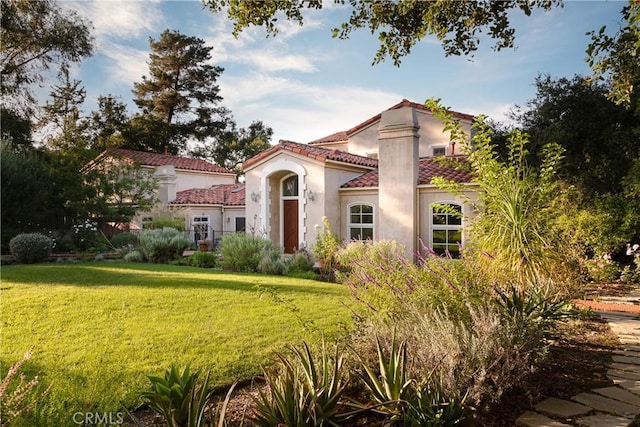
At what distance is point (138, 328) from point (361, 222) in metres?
11.7

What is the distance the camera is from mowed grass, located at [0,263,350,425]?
4168 mm

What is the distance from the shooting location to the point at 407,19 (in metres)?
7.07

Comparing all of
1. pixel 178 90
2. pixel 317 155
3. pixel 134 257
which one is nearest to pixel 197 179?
pixel 134 257

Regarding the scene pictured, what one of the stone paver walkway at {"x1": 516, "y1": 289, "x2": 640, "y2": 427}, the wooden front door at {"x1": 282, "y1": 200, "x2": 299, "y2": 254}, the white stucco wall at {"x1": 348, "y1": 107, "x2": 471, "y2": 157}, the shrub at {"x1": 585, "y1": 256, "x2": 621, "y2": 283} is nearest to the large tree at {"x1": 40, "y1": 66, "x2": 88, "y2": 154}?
the wooden front door at {"x1": 282, "y1": 200, "x2": 299, "y2": 254}

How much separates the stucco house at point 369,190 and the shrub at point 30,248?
8.10 metres

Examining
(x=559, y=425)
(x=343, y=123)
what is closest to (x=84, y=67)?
(x=343, y=123)

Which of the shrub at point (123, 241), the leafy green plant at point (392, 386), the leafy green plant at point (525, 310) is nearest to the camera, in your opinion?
the leafy green plant at point (392, 386)

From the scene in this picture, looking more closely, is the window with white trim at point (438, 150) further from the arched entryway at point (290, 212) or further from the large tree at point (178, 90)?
the large tree at point (178, 90)

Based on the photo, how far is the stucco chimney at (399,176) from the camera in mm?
15000

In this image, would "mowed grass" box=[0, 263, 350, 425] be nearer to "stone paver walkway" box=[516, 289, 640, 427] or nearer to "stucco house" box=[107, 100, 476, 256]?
"stone paver walkway" box=[516, 289, 640, 427]

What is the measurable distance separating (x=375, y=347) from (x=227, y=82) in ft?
131

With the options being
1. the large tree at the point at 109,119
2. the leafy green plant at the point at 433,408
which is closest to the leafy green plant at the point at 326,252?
the leafy green plant at the point at 433,408

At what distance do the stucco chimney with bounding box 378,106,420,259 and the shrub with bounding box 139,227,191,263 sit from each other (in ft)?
27.2

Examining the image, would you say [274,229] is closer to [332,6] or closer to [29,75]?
[332,6]
